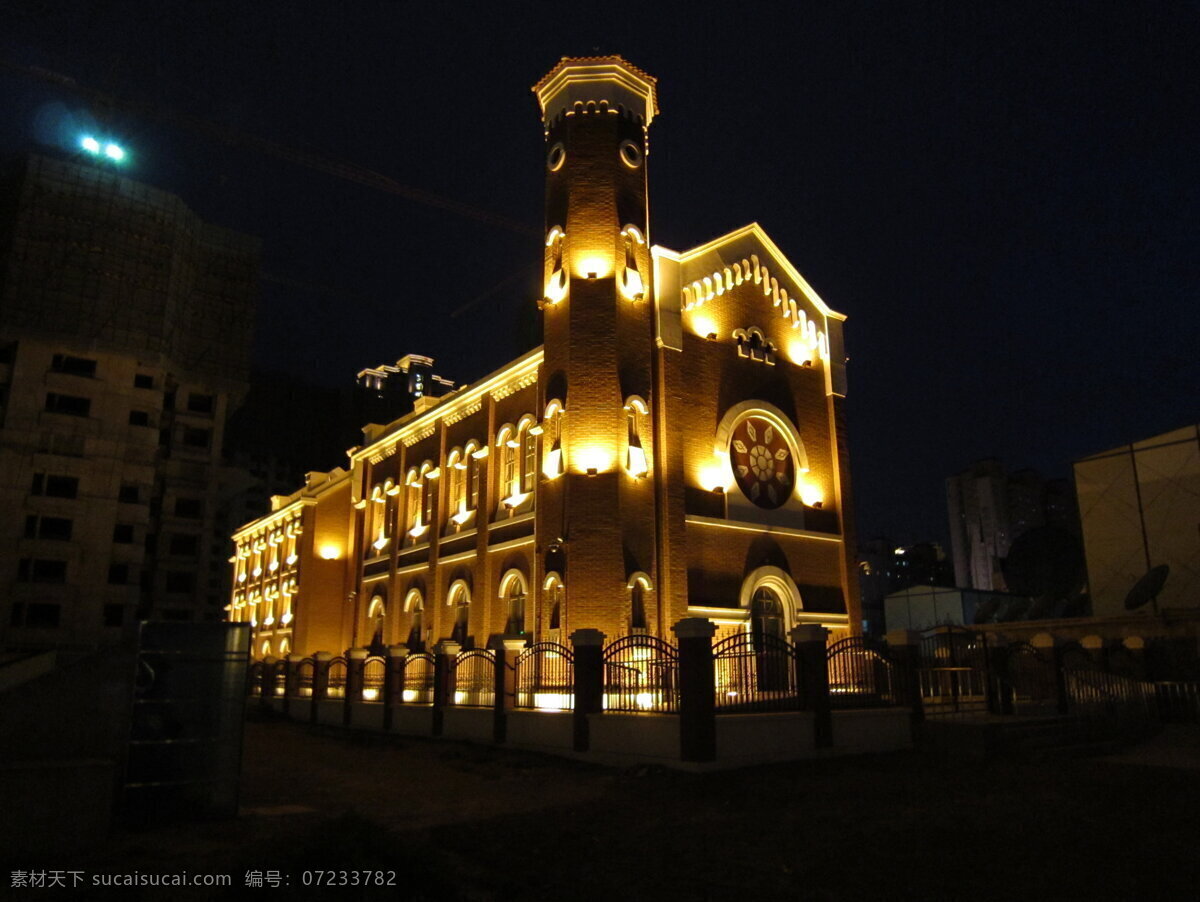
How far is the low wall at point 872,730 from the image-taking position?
46.6 ft

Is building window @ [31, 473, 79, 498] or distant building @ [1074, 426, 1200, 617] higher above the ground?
building window @ [31, 473, 79, 498]

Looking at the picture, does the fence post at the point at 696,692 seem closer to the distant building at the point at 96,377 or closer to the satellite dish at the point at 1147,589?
the satellite dish at the point at 1147,589

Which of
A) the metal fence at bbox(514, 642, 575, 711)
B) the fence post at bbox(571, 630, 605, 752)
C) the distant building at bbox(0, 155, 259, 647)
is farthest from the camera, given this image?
the distant building at bbox(0, 155, 259, 647)

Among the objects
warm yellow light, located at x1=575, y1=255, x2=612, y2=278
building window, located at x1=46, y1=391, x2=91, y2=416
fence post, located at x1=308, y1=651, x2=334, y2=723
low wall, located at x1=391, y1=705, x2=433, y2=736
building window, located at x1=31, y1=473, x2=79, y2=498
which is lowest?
low wall, located at x1=391, y1=705, x2=433, y2=736

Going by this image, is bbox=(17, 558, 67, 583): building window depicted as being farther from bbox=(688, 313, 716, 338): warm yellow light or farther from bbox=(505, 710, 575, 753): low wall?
bbox=(505, 710, 575, 753): low wall

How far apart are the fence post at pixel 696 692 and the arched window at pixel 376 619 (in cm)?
1891

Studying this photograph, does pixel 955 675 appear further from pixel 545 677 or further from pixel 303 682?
pixel 303 682

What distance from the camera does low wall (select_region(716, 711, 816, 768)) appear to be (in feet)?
41.8

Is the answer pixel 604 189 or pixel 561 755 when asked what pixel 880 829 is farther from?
pixel 604 189

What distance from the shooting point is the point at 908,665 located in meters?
15.6

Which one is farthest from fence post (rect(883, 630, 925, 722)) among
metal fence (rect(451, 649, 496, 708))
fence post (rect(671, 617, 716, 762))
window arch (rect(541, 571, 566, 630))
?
metal fence (rect(451, 649, 496, 708))

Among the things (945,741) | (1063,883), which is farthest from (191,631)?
(945,741)

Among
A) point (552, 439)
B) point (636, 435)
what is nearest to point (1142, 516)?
point (636, 435)

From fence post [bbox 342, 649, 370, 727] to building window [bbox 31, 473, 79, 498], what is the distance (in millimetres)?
25803
